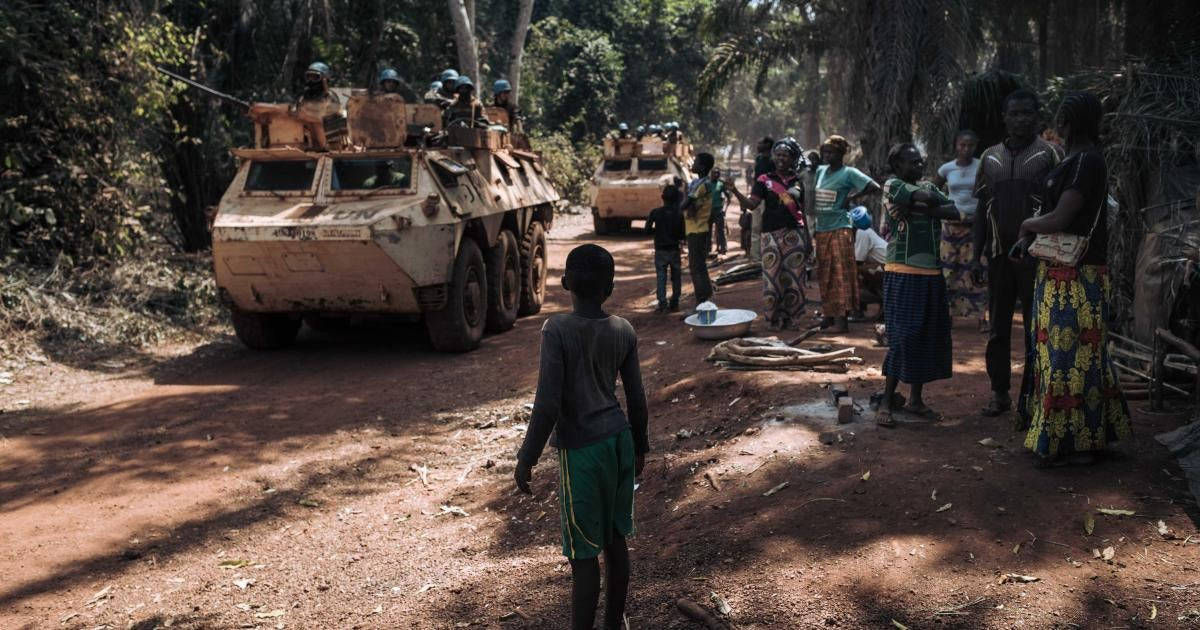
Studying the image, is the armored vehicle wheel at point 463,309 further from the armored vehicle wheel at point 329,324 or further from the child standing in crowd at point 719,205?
the child standing in crowd at point 719,205

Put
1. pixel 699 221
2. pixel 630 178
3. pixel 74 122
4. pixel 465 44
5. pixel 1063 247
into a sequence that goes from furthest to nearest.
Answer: pixel 630 178, pixel 465 44, pixel 74 122, pixel 699 221, pixel 1063 247

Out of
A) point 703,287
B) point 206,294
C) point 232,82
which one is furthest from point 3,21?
point 703,287

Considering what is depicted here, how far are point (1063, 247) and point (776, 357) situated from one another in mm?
2813

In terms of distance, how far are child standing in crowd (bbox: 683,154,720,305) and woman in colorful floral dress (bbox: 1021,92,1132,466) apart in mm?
5170

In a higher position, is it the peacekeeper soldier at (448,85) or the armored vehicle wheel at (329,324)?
the peacekeeper soldier at (448,85)

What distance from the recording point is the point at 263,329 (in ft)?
31.7

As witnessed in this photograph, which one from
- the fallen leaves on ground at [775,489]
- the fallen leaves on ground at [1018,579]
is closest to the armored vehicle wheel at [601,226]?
the fallen leaves on ground at [775,489]

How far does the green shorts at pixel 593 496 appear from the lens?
3.47m

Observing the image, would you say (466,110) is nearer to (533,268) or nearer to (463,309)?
(533,268)

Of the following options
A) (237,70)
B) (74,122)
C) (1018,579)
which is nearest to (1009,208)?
(1018,579)

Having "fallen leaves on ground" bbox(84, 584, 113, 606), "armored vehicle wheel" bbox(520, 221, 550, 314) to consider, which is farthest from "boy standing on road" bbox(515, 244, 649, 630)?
"armored vehicle wheel" bbox(520, 221, 550, 314)

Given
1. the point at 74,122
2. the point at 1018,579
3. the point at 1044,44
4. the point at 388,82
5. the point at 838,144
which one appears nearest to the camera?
the point at 1018,579

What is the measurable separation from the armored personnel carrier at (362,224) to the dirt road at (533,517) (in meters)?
1.18

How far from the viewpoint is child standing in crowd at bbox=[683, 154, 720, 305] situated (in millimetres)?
9680
